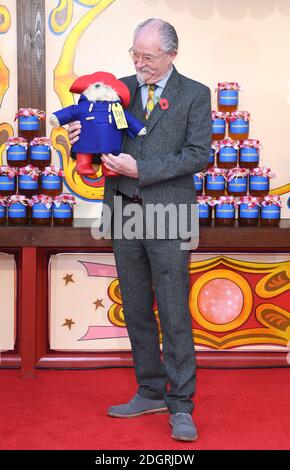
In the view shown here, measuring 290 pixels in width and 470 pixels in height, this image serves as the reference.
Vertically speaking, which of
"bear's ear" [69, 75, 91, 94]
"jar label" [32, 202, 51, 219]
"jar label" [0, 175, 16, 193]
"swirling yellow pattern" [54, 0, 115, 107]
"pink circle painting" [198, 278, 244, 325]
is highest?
"swirling yellow pattern" [54, 0, 115, 107]

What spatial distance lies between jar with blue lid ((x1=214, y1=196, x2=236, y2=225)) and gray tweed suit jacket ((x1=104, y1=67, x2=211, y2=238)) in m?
0.90

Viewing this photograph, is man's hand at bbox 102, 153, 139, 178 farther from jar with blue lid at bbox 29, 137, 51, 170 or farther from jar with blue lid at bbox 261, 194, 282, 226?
jar with blue lid at bbox 261, 194, 282, 226

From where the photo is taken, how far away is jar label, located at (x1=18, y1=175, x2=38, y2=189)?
12.1ft

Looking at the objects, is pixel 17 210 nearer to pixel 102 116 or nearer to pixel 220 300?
pixel 102 116

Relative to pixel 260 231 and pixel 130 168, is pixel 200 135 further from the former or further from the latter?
pixel 260 231

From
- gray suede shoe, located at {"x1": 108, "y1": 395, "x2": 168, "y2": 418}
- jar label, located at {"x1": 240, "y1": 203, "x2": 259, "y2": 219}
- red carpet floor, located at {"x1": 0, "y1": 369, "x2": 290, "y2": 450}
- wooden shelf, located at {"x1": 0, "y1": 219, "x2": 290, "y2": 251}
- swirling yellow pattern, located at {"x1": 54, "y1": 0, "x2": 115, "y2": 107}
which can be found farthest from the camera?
swirling yellow pattern, located at {"x1": 54, "y1": 0, "x2": 115, "y2": 107}

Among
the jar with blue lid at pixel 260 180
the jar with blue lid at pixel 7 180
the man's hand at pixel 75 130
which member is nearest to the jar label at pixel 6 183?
the jar with blue lid at pixel 7 180

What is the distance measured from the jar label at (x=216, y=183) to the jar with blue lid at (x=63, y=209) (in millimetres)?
703

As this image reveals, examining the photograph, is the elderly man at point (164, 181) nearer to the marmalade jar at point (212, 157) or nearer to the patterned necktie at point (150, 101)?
the patterned necktie at point (150, 101)

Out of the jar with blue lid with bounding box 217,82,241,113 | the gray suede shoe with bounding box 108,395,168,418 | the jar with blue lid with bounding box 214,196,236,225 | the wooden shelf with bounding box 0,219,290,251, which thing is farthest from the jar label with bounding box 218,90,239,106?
the gray suede shoe with bounding box 108,395,168,418

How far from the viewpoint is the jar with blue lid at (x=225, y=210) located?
3732 millimetres

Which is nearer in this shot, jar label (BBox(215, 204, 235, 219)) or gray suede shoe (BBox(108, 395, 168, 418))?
gray suede shoe (BBox(108, 395, 168, 418))

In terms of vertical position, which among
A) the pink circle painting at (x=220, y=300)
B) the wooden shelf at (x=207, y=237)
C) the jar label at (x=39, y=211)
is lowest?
the pink circle painting at (x=220, y=300)
